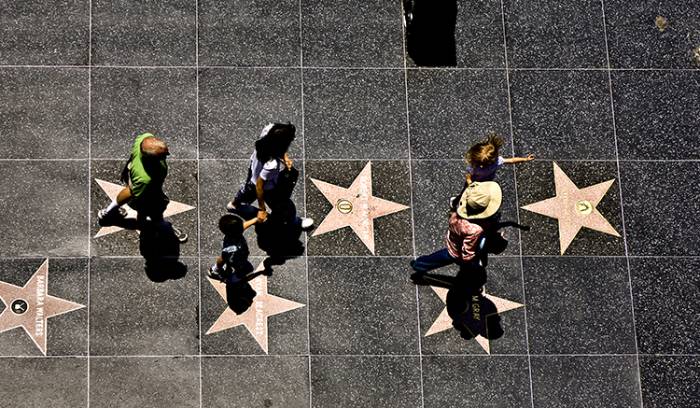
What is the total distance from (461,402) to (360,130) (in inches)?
141

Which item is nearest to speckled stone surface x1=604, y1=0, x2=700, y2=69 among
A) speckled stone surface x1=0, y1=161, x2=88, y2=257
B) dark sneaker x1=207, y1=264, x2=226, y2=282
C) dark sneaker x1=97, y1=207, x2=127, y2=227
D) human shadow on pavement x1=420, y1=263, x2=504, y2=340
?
human shadow on pavement x1=420, y1=263, x2=504, y2=340

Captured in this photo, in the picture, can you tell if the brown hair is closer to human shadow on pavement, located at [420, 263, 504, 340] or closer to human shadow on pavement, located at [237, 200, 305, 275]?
human shadow on pavement, located at [420, 263, 504, 340]

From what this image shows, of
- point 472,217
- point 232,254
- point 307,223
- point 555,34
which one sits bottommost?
point 232,254

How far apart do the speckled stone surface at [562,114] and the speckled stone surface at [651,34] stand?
1.65 feet

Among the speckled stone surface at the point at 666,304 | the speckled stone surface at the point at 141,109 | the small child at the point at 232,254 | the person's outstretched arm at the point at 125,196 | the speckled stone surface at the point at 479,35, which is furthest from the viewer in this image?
the speckled stone surface at the point at 479,35

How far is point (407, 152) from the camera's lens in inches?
365

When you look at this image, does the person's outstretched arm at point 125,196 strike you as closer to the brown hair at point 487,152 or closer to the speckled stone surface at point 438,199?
the speckled stone surface at point 438,199

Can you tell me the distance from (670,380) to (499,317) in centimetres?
224

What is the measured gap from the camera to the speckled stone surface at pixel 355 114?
9258 millimetres

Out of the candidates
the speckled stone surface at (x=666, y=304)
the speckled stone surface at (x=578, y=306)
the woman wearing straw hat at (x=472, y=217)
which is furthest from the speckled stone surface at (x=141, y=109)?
the speckled stone surface at (x=666, y=304)

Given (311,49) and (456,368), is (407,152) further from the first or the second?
(456,368)

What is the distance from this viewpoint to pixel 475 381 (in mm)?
8750

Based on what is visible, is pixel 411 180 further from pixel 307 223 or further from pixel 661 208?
pixel 661 208

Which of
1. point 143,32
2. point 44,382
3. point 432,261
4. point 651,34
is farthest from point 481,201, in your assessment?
point 44,382
